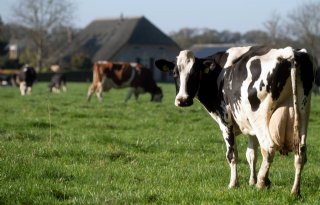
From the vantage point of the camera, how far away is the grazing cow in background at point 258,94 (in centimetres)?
765

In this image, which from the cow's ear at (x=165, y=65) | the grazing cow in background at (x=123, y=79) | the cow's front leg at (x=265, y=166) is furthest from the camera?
the grazing cow in background at (x=123, y=79)

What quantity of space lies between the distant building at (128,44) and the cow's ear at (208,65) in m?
79.4

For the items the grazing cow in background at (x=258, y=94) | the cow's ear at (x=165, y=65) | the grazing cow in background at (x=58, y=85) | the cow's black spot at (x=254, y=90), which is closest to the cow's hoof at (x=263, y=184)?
the grazing cow in background at (x=258, y=94)

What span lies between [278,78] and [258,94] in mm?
341

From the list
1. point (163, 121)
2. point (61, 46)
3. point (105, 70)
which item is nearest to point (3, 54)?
point (61, 46)

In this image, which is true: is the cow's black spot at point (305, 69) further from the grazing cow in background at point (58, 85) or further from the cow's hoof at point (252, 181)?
the grazing cow in background at point (58, 85)

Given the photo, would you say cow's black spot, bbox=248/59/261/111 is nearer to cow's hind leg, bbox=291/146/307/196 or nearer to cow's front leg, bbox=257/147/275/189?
cow's front leg, bbox=257/147/275/189

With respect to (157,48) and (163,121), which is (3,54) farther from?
(163,121)

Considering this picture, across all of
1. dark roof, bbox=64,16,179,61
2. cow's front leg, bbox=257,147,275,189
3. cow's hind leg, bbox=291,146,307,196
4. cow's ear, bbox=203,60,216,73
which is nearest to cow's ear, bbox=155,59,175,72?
cow's ear, bbox=203,60,216,73

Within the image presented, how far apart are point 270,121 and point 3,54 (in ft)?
315

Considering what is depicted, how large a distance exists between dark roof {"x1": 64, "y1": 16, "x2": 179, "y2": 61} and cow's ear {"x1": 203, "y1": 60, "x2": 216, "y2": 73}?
79981mm

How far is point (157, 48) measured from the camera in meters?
93.2

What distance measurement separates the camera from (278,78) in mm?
7715

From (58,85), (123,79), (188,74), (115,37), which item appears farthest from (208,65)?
(115,37)
